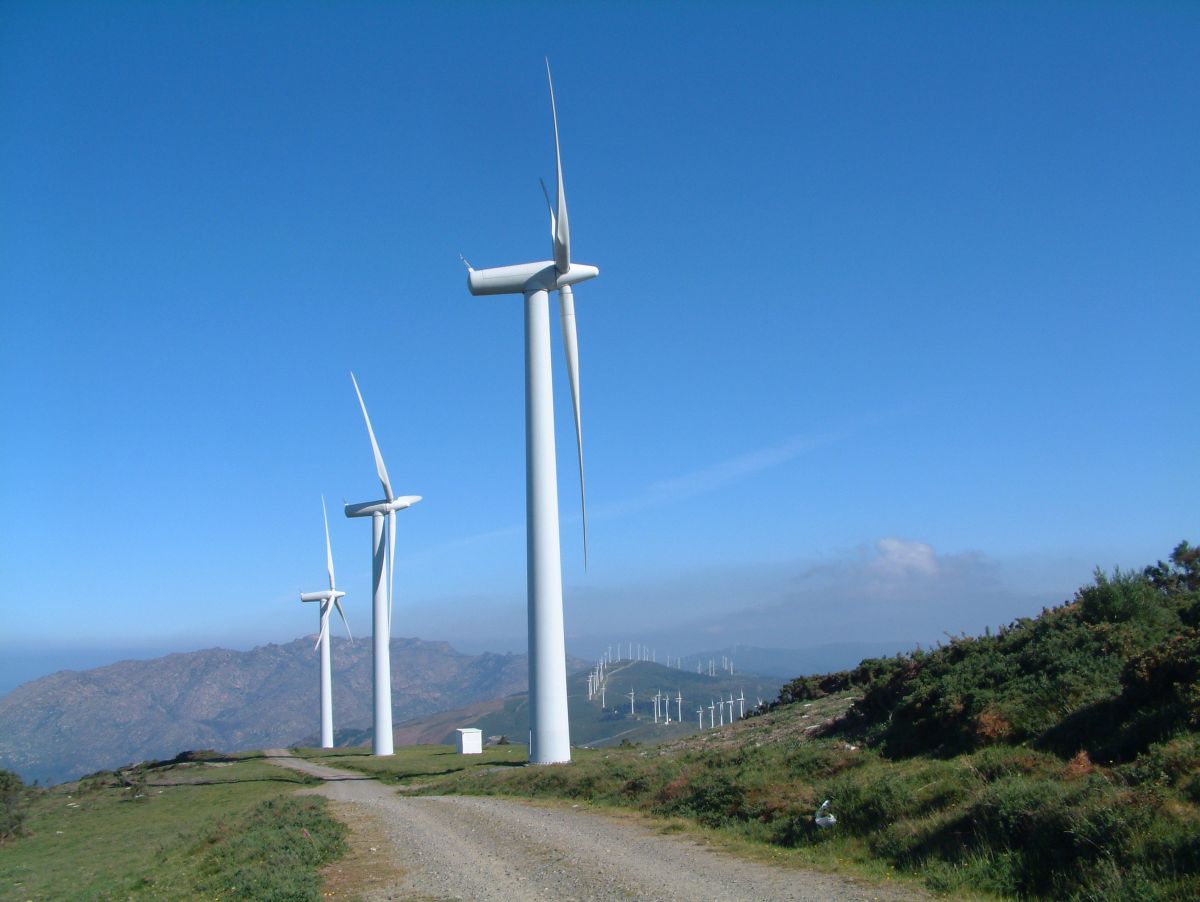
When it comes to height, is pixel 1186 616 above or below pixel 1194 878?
above

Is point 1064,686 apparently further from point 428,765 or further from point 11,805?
point 11,805

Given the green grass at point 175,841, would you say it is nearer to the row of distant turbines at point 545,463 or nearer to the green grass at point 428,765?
the green grass at point 428,765

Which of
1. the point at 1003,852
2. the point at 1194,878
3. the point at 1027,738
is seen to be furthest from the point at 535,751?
the point at 1194,878

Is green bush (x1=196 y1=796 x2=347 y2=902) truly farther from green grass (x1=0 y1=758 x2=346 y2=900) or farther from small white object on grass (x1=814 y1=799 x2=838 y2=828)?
small white object on grass (x1=814 y1=799 x2=838 y2=828)

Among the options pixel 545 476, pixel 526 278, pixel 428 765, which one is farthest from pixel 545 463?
pixel 428 765

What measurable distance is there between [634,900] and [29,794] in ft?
182

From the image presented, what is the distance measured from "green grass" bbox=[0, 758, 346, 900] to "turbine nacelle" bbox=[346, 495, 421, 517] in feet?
60.3

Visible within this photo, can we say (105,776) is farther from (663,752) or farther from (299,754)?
(663,752)

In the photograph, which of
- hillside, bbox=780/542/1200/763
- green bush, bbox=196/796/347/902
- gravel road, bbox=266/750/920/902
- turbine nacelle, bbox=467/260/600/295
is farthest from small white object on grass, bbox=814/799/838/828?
turbine nacelle, bbox=467/260/600/295

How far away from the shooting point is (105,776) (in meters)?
67.8

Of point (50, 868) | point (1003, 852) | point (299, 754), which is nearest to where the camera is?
point (1003, 852)

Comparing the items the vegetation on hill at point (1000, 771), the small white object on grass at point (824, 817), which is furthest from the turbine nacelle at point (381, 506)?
the small white object on grass at point (824, 817)

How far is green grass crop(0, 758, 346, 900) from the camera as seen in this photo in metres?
20.1

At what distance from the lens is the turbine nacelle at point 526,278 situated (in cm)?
4019
